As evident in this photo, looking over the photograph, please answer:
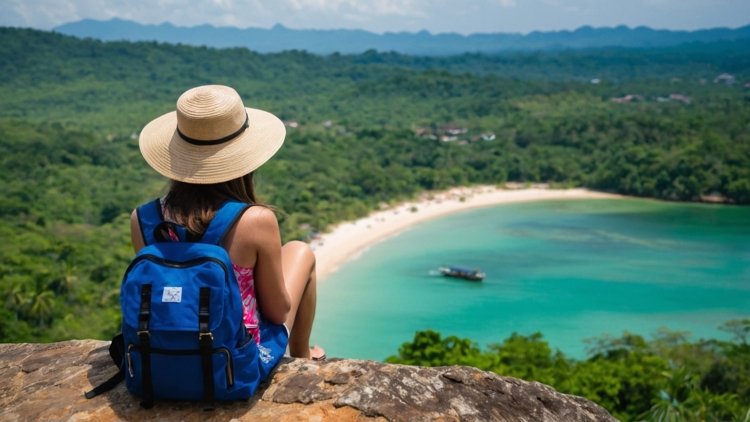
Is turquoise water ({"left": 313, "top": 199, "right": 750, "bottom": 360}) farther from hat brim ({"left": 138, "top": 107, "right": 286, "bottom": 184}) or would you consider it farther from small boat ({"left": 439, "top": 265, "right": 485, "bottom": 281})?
hat brim ({"left": 138, "top": 107, "right": 286, "bottom": 184})

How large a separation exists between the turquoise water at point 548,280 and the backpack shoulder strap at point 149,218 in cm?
1581

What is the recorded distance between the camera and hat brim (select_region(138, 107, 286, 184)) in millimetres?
2516

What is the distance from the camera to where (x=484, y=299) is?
77.3 feet

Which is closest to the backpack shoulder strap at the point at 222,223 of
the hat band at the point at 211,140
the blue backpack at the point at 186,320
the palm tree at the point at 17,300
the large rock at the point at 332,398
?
the blue backpack at the point at 186,320

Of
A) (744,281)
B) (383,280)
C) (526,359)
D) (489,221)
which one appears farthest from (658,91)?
(526,359)

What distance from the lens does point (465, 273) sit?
2539cm

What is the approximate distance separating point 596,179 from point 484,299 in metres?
20.7

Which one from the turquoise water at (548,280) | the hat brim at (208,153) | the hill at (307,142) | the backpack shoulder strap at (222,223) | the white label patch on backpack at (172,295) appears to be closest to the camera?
the white label patch on backpack at (172,295)

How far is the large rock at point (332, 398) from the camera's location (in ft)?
8.09

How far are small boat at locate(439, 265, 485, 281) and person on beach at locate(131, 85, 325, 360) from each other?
75.4 feet

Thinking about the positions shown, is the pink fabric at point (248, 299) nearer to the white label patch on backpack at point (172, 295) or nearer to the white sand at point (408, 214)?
the white label patch on backpack at point (172, 295)

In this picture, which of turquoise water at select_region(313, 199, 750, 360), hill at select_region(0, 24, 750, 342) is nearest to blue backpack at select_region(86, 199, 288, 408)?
hill at select_region(0, 24, 750, 342)

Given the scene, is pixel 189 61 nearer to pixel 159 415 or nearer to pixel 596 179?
pixel 596 179

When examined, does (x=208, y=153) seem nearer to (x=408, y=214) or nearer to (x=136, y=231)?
(x=136, y=231)
